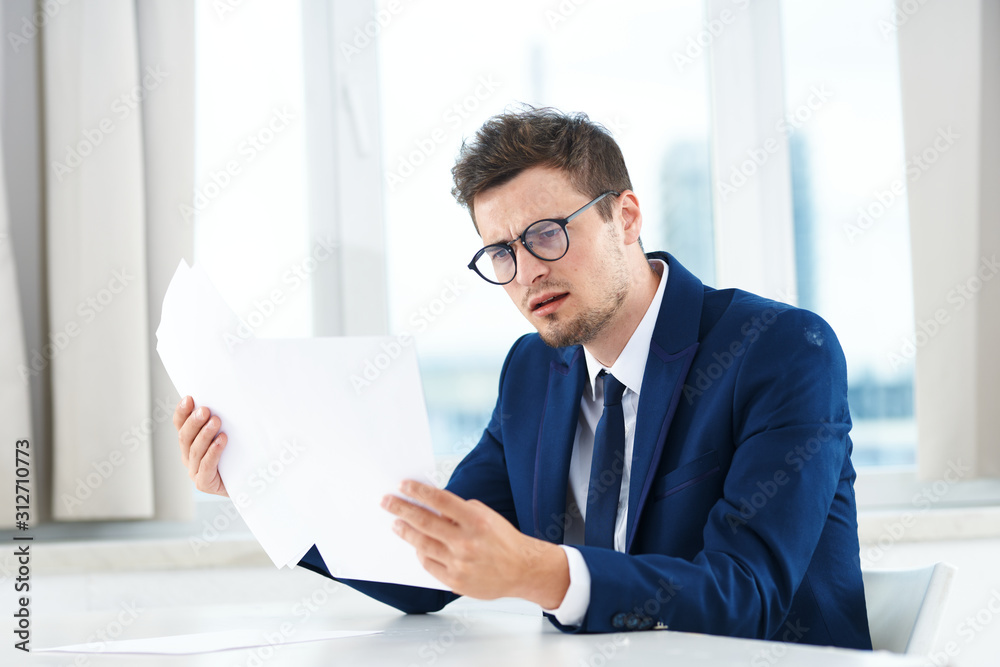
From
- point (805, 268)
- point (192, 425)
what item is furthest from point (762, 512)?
point (805, 268)

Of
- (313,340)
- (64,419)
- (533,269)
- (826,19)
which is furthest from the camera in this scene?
(826,19)

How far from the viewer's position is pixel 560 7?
2354mm

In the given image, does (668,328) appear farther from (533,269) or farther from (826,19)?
(826,19)

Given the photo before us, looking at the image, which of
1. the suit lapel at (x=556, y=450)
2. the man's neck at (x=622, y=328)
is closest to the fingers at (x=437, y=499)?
the suit lapel at (x=556, y=450)

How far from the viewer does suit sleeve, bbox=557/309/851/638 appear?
2.98 ft

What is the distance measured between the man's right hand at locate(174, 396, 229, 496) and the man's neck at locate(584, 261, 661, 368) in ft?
2.18

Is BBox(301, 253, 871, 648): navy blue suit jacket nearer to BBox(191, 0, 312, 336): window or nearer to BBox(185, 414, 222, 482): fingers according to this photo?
BBox(185, 414, 222, 482): fingers

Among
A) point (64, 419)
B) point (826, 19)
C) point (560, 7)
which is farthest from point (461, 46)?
point (64, 419)

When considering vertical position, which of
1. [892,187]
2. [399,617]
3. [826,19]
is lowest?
[399,617]

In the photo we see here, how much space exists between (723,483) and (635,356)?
298 millimetres

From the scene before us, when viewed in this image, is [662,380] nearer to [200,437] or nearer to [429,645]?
[429,645]

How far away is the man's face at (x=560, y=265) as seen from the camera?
4.46ft

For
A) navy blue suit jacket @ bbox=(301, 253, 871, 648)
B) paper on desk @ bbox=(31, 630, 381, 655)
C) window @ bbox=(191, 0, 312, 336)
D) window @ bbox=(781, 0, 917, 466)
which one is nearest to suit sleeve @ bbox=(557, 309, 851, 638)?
navy blue suit jacket @ bbox=(301, 253, 871, 648)

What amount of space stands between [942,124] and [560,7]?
45.8 inches
